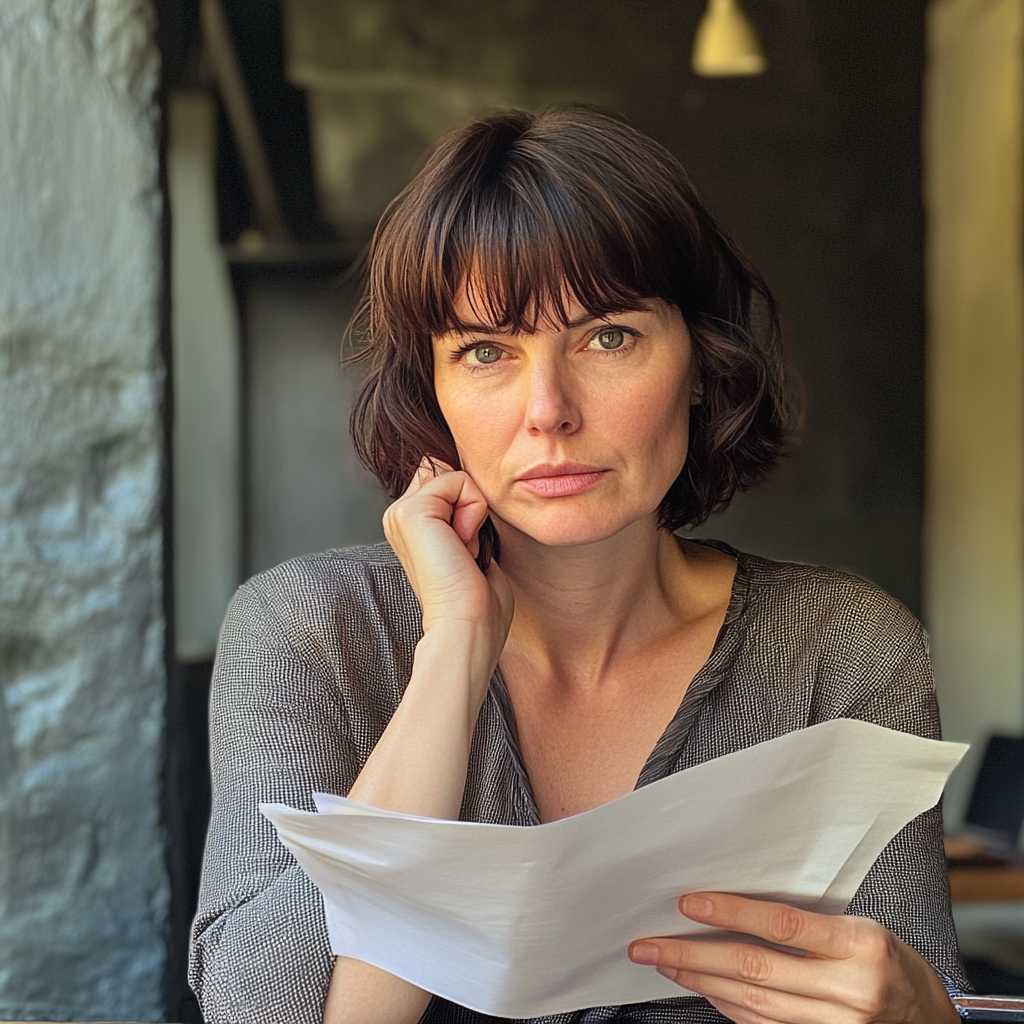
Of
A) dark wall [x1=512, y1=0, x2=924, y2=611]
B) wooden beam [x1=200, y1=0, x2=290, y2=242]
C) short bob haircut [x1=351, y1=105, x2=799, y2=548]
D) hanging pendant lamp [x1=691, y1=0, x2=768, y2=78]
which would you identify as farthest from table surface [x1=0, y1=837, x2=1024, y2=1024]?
wooden beam [x1=200, y1=0, x2=290, y2=242]

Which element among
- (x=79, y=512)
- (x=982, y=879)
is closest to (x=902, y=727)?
(x=79, y=512)

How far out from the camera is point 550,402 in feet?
4.09

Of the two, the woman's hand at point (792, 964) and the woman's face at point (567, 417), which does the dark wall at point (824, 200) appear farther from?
the woman's hand at point (792, 964)

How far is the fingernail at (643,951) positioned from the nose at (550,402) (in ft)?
1.66

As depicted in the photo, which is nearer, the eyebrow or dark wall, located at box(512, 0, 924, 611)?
the eyebrow

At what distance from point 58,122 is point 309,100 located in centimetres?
352

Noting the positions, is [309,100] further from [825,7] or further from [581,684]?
[581,684]

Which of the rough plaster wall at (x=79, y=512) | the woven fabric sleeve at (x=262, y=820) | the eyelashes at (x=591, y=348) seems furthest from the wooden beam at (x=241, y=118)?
the woven fabric sleeve at (x=262, y=820)

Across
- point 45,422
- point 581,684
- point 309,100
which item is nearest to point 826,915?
point 581,684

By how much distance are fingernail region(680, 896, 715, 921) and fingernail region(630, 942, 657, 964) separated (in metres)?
0.05

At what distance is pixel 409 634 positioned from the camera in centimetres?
146

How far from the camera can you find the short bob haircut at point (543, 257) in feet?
4.18

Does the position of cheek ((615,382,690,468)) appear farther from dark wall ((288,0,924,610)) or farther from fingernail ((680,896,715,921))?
dark wall ((288,0,924,610))

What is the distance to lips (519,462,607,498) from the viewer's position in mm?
1275
